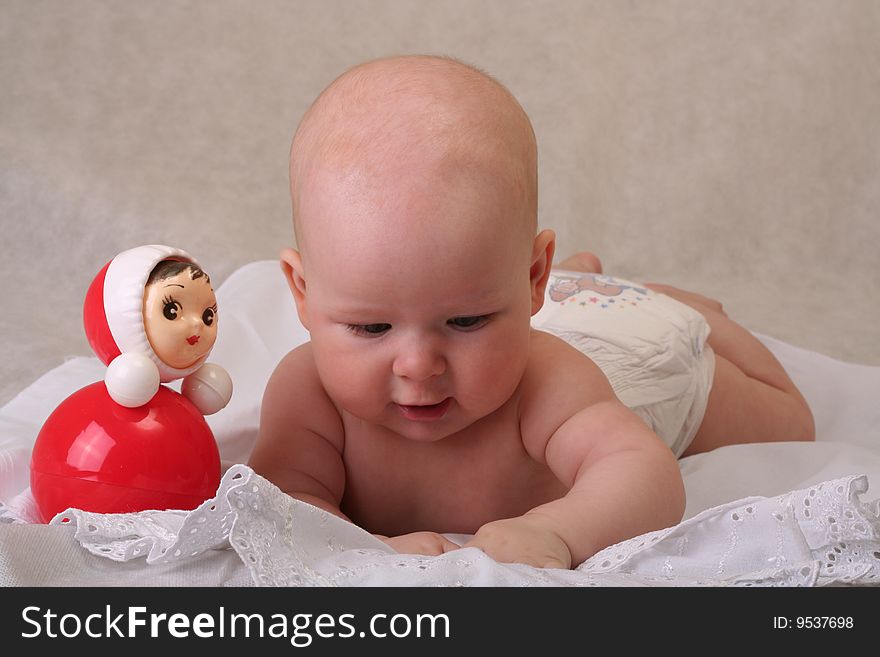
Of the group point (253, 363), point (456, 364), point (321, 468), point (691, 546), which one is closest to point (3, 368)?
point (253, 363)

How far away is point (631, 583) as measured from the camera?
1.10m

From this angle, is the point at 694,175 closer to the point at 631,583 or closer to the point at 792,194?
the point at 792,194

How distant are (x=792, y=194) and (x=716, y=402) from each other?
142 centimetres

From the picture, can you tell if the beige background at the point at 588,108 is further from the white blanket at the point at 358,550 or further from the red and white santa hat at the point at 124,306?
the white blanket at the point at 358,550

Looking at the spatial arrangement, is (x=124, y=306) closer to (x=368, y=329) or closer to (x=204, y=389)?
(x=204, y=389)

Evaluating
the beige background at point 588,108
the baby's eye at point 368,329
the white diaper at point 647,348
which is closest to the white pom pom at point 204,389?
the baby's eye at point 368,329

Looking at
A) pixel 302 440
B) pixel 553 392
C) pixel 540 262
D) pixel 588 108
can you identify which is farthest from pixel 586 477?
pixel 588 108

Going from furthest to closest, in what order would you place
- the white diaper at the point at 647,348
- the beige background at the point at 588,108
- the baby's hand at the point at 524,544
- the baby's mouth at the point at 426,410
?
the beige background at the point at 588,108
the white diaper at the point at 647,348
the baby's mouth at the point at 426,410
the baby's hand at the point at 524,544

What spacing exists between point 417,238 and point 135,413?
35 cm

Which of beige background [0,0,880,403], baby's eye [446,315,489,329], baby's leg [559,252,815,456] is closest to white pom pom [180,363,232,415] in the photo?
baby's eye [446,315,489,329]

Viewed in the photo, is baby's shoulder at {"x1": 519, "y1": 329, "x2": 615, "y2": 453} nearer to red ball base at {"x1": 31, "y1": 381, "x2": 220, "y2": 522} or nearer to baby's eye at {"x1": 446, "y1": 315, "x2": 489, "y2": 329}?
baby's eye at {"x1": 446, "y1": 315, "x2": 489, "y2": 329}

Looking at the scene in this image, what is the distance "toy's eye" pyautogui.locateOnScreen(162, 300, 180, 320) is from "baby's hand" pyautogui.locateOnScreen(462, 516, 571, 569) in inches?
15.6

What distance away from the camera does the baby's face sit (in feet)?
4.01

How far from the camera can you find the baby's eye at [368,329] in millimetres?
1287
